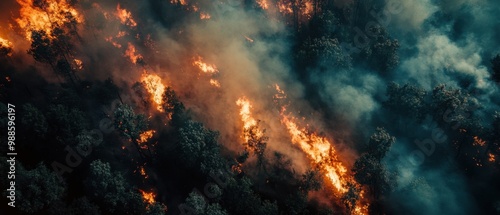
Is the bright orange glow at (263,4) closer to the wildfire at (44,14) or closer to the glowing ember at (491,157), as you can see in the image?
the wildfire at (44,14)

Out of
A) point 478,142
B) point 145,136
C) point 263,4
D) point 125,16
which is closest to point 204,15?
point 263,4

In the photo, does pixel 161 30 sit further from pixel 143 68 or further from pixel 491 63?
pixel 491 63

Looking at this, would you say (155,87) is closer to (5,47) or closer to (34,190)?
(5,47)

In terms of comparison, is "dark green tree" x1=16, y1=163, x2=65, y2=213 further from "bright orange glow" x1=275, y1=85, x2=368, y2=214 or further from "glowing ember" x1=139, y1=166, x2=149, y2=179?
"bright orange glow" x1=275, y1=85, x2=368, y2=214

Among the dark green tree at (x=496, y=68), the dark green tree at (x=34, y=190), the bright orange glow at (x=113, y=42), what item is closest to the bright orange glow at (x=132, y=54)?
the bright orange glow at (x=113, y=42)

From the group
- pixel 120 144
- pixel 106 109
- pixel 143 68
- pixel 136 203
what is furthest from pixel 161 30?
pixel 136 203

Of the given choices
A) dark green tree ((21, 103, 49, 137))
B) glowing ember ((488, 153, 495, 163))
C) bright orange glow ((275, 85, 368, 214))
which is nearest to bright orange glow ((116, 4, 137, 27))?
dark green tree ((21, 103, 49, 137))
